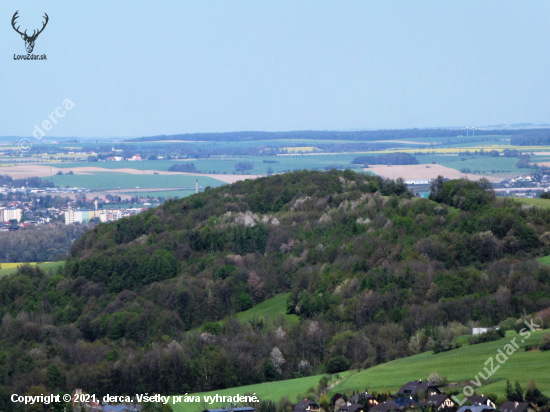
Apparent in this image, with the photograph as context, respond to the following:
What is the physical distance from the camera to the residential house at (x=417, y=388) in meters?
34.0

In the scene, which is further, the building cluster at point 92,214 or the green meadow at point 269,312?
the building cluster at point 92,214

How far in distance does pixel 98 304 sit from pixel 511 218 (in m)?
33.5

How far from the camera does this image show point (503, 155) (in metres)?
190

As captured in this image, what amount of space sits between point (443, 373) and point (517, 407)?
7.94 metres

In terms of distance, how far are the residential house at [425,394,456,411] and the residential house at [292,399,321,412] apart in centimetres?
491

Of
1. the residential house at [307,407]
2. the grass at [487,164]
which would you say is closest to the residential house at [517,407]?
the residential house at [307,407]

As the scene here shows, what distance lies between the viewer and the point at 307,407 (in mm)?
34844

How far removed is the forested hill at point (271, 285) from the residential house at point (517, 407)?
13171 millimetres

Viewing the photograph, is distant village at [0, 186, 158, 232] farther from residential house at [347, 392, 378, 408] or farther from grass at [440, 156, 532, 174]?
residential house at [347, 392, 378, 408]

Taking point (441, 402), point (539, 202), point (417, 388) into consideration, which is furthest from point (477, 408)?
point (539, 202)

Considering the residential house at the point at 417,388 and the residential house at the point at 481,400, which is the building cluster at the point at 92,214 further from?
the residential house at the point at 481,400

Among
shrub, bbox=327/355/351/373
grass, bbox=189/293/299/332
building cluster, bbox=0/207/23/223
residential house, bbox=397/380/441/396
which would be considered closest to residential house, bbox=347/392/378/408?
residential house, bbox=397/380/441/396

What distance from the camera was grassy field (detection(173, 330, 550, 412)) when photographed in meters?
35.2

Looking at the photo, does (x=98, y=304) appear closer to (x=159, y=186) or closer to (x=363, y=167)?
(x=363, y=167)
